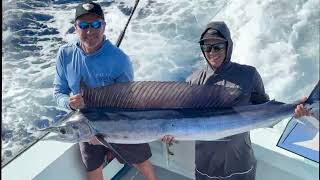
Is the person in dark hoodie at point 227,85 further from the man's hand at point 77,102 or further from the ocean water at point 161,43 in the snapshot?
the ocean water at point 161,43

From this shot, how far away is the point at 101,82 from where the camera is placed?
296 cm

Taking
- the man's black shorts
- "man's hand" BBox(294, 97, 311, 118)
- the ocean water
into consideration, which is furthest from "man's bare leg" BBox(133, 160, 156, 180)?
the ocean water

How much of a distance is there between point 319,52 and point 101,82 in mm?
3822

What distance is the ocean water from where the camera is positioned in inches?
203

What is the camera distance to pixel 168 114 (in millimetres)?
2559

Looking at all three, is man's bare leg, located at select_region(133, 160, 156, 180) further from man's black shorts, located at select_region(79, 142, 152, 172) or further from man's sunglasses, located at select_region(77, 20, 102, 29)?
man's sunglasses, located at select_region(77, 20, 102, 29)

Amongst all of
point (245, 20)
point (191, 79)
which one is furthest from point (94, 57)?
point (245, 20)

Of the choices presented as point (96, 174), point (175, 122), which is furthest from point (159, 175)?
point (175, 122)

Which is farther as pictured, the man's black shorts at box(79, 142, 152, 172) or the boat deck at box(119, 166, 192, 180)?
the boat deck at box(119, 166, 192, 180)

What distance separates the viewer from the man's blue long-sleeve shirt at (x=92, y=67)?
2.93m

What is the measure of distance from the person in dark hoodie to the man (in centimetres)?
49

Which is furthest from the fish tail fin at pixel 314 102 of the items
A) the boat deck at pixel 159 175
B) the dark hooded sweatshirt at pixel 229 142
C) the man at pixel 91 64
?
the boat deck at pixel 159 175

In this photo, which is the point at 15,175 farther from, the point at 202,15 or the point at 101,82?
the point at 202,15

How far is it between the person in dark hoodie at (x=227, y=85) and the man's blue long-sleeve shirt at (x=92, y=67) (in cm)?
49
